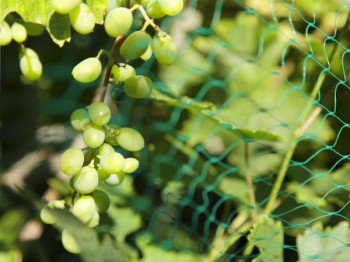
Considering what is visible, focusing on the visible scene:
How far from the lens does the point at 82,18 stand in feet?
2.00

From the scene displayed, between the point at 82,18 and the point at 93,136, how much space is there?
0.13 m

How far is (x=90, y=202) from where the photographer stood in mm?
622

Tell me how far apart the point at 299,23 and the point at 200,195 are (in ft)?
1.37

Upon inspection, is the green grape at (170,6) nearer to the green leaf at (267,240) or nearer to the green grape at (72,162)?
the green grape at (72,162)

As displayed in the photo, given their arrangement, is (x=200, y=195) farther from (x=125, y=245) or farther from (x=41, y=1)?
(x=41, y=1)

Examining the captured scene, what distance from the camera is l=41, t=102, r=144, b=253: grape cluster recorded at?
24.1 inches

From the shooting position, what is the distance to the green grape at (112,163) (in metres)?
0.61

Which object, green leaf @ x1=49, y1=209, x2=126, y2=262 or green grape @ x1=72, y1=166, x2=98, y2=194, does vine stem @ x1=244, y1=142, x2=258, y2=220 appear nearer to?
green grape @ x1=72, y1=166, x2=98, y2=194

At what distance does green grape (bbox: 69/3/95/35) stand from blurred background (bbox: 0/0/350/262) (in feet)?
0.92

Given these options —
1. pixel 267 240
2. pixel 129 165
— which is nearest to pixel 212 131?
pixel 267 240

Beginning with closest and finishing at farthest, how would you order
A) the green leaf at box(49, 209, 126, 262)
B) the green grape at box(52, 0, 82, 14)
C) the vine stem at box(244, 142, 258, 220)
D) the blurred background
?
1. the green leaf at box(49, 209, 126, 262)
2. the green grape at box(52, 0, 82, 14)
3. the blurred background
4. the vine stem at box(244, 142, 258, 220)

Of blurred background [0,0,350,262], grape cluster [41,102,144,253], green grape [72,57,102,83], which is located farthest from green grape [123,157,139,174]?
blurred background [0,0,350,262]

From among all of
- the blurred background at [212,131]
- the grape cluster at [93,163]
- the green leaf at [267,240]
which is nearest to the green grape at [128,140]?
the grape cluster at [93,163]

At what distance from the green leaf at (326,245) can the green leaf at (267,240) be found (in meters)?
0.05
